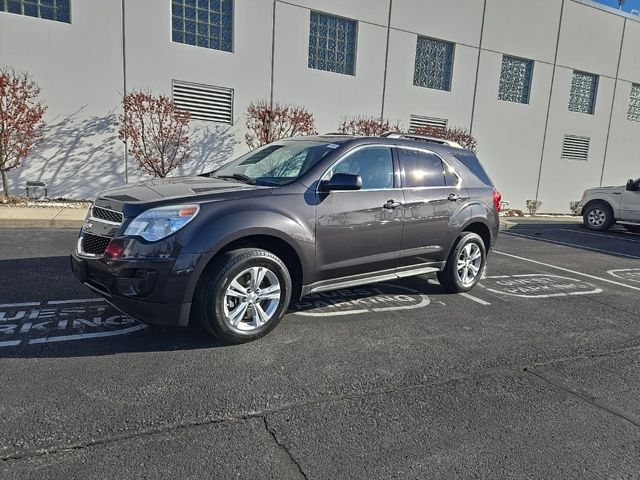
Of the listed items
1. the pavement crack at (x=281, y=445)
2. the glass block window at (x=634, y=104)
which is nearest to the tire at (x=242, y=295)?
the pavement crack at (x=281, y=445)

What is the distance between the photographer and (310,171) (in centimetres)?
427

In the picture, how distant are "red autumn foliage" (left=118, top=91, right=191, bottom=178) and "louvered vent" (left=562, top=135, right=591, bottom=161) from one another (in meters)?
16.8

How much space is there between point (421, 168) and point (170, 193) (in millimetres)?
2789

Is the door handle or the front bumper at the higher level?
the door handle

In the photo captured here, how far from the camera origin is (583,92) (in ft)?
69.2

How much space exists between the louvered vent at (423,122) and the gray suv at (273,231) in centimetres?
1182

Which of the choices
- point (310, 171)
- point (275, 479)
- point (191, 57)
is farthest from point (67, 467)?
point (191, 57)

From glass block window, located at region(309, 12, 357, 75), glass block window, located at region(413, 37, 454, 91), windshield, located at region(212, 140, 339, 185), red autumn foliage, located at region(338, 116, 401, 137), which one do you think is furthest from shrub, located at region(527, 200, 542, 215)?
windshield, located at region(212, 140, 339, 185)

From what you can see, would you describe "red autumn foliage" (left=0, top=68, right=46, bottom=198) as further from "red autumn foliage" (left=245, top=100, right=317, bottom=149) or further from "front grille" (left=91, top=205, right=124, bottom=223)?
"front grille" (left=91, top=205, right=124, bottom=223)

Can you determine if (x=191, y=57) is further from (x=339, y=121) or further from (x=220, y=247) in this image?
(x=220, y=247)

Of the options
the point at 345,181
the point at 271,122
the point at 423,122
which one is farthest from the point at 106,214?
the point at 423,122

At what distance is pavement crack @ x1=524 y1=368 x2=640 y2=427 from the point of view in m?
3.11

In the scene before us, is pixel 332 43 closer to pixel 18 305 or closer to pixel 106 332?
pixel 18 305

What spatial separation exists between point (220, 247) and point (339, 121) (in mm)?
12619
